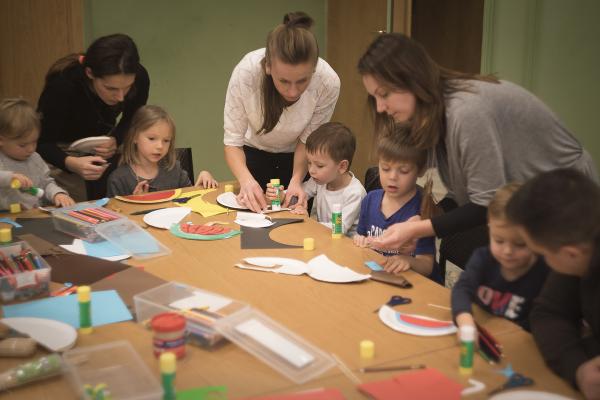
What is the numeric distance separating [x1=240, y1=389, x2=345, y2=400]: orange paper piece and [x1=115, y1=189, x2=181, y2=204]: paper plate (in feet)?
5.40

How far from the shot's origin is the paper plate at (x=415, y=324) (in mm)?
1503

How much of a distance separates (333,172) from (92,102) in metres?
1.19

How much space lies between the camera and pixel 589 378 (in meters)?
1.21

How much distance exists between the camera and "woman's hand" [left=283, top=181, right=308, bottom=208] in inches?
105

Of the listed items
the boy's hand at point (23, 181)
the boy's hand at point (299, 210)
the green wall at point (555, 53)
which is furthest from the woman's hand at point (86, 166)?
the green wall at point (555, 53)

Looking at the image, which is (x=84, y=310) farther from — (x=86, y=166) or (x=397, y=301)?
(x=86, y=166)

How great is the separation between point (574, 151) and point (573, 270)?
61cm

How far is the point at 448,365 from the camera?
135 cm

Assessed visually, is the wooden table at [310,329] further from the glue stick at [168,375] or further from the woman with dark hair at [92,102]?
the woman with dark hair at [92,102]

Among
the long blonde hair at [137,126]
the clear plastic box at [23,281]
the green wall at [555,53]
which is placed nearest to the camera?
the clear plastic box at [23,281]

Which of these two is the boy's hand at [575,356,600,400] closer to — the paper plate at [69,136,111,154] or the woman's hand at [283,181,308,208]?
the woman's hand at [283,181,308,208]

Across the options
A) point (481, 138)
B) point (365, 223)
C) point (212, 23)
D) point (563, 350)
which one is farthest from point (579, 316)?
point (212, 23)

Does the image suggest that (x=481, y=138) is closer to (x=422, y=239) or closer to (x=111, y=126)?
(x=422, y=239)

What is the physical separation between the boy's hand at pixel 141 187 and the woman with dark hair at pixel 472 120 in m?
1.49
